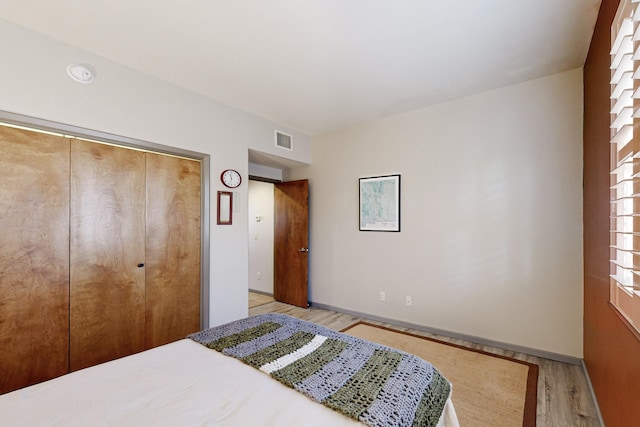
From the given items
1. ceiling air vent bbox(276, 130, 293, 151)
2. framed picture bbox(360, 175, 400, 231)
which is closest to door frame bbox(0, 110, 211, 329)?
ceiling air vent bbox(276, 130, 293, 151)

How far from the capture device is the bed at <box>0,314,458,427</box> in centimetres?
103

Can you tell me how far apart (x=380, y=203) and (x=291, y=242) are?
→ 165 cm

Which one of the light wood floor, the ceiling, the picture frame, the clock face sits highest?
the ceiling

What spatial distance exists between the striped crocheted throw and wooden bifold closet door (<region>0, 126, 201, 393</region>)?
1237mm

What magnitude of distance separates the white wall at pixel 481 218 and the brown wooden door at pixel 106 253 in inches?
A: 101

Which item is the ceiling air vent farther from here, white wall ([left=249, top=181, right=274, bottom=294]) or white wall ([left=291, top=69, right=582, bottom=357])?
white wall ([left=249, top=181, right=274, bottom=294])

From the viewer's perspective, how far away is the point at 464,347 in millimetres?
2926

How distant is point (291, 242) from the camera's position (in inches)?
181

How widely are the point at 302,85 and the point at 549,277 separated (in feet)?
10.0

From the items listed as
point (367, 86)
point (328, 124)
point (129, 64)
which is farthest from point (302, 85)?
point (129, 64)

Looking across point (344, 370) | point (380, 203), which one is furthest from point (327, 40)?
point (344, 370)

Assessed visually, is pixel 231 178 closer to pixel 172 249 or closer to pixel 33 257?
pixel 172 249

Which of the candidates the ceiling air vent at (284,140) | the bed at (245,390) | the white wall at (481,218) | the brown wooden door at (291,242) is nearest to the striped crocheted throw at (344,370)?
the bed at (245,390)

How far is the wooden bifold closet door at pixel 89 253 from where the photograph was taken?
76.8 inches
